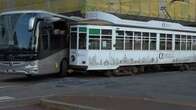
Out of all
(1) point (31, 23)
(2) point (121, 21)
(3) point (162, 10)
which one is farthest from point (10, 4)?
(1) point (31, 23)

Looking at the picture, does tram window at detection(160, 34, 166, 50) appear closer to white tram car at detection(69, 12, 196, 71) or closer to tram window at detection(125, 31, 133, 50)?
white tram car at detection(69, 12, 196, 71)

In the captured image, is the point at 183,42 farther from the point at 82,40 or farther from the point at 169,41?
the point at 82,40

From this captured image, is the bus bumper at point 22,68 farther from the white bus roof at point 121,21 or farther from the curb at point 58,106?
the curb at point 58,106

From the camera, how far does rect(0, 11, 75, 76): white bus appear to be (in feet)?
77.0

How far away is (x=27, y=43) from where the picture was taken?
23562 mm

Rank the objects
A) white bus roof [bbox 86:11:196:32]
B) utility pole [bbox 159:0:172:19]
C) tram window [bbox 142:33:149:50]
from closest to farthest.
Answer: white bus roof [bbox 86:11:196:32] < tram window [bbox 142:33:149:50] < utility pole [bbox 159:0:172:19]

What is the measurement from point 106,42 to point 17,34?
5069mm

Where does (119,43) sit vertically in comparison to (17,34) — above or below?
below

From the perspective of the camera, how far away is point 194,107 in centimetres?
1321

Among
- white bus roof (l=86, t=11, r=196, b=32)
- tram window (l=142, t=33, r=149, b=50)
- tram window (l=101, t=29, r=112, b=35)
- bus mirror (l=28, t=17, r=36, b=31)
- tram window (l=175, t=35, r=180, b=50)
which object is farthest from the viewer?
tram window (l=175, t=35, r=180, b=50)

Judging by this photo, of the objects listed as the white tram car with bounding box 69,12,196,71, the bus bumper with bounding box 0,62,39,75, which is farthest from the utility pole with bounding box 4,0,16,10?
the bus bumper with bounding box 0,62,39,75

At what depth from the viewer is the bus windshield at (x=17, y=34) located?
2356 cm

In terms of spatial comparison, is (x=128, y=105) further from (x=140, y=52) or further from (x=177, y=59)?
(x=177, y=59)

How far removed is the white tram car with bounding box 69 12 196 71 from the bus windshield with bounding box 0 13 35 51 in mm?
3099
